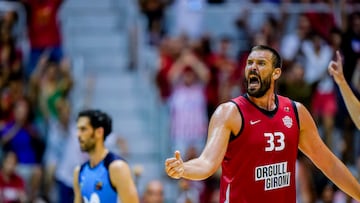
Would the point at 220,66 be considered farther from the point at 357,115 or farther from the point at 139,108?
the point at 357,115

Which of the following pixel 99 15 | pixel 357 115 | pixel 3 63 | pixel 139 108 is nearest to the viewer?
pixel 357 115

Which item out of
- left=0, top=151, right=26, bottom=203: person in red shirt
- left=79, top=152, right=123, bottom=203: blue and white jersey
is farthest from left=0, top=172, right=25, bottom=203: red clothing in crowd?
left=79, top=152, right=123, bottom=203: blue and white jersey

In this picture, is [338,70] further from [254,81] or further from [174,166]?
[174,166]

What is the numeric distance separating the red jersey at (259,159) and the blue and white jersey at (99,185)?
1855mm

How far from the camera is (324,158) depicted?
7.98 meters

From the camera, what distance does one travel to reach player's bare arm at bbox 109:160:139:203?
9059 millimetres

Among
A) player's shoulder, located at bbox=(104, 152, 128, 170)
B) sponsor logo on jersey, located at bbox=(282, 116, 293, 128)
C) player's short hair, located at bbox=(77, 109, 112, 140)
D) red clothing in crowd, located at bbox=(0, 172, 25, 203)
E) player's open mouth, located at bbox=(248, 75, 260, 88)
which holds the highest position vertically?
player's open mouth, located at bbox=(248, 75, 260, 88)

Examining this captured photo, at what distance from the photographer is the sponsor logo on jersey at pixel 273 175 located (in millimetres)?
7551

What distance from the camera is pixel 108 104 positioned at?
16703 mm

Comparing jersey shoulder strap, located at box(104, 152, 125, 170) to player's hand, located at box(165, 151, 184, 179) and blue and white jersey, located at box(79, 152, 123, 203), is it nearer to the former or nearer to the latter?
blue and white jersey, located at box(79, 152, 123, 203)

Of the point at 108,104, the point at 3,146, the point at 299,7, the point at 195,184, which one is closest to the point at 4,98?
the point at 3,146

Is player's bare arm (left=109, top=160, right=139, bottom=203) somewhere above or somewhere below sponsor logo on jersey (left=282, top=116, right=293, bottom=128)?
below

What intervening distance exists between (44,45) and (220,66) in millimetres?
3200

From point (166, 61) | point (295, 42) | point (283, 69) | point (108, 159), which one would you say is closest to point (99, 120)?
point (108, 159)
